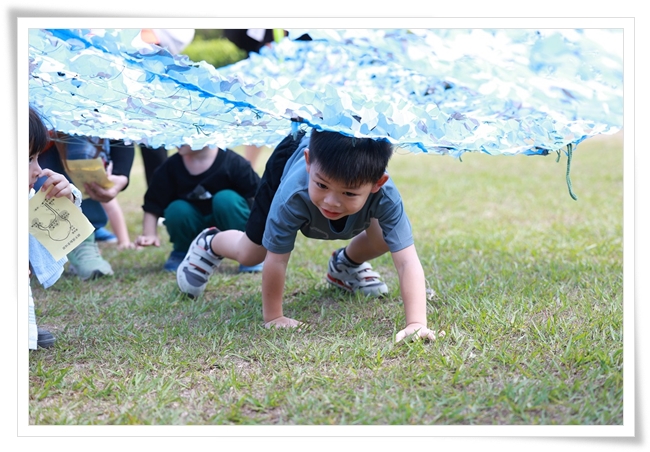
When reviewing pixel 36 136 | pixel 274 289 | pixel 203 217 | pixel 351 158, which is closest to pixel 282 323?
pixel 274 289

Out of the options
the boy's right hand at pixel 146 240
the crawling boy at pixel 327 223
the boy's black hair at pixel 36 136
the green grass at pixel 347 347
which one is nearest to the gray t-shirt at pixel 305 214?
the crawling boy at pixel 327 223

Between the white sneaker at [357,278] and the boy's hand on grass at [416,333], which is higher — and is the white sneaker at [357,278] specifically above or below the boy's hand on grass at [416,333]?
below

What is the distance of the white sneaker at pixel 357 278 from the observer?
2.77 m

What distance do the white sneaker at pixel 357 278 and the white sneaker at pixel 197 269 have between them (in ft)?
1.57

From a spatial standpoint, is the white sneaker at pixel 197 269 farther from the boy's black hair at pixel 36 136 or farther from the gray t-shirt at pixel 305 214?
the boy's black hair at pixel 36 136

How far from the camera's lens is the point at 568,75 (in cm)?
287

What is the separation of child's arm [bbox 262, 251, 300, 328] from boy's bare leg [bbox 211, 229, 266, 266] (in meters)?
0.27

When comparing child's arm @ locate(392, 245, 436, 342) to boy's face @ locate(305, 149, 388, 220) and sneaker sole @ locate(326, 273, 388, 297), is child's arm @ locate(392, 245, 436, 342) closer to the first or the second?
boy's face @ locate(305, 149, 388, 220)
